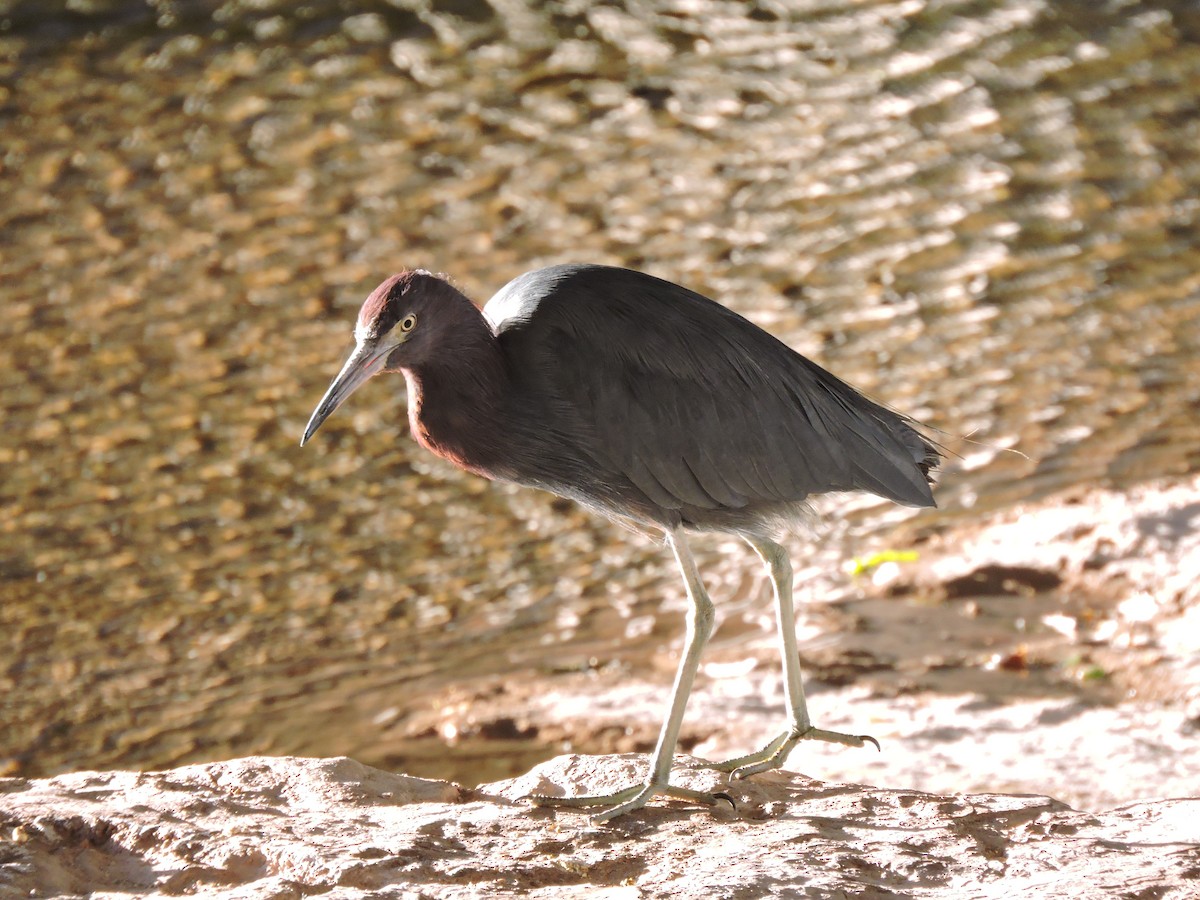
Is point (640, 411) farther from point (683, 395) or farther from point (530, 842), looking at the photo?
point (530, 842)

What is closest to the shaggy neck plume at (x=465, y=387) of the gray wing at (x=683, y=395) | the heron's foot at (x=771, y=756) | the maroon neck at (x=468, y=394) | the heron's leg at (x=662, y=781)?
the maroon neck at (x=468, y=394)

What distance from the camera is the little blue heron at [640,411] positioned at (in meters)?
4.08

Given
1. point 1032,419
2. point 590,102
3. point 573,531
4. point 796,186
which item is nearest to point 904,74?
point 796,186

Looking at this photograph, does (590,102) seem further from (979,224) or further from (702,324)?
(702,324)

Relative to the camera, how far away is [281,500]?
7.82 m

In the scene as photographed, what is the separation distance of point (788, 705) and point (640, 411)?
3.08 ft

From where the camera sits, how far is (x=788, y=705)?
446cm

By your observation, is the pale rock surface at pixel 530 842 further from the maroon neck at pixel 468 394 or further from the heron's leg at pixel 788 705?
the maroon neck at pixel 468 394

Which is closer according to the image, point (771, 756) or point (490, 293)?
point (771, 756)

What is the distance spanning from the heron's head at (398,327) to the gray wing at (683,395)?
24cm

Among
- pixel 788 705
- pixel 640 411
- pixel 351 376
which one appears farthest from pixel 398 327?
pixel 788 705

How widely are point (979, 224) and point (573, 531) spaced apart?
3.10m

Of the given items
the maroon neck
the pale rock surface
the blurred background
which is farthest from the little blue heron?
the blurred background

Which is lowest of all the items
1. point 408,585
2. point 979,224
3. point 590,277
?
point 408,585
